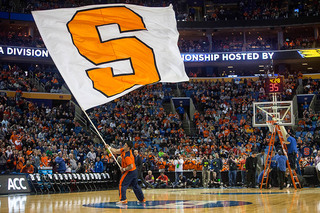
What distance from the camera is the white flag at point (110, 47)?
1199 cm

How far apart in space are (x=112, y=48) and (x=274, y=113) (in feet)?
36.5

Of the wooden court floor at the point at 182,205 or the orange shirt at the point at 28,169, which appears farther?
the orange shirt at the point at 28,169

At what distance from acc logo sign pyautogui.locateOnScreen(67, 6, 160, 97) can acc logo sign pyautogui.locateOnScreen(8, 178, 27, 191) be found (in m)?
8.41

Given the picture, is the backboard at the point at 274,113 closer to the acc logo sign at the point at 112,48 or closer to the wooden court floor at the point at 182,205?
the wooden court floor at the point at 182,205

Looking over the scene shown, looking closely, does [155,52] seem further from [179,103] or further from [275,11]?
[275,11]

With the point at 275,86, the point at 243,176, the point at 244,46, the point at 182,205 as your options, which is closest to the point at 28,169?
the point at 182,205

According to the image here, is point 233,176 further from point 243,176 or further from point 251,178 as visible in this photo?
point 251,178

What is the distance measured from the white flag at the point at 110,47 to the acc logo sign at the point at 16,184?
838 centimetres

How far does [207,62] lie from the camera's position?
153 feet

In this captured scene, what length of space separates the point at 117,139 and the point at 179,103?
9.43m

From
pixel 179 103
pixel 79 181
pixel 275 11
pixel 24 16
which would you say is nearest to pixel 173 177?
pixel 79 181

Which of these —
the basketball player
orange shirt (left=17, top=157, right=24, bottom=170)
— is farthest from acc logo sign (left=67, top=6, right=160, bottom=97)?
orange shirt (left=17, top=157, right=24, bottom=170)

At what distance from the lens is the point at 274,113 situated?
69.9ft

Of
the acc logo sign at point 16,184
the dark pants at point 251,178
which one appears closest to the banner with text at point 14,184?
the acc logo sign at point 16,184
